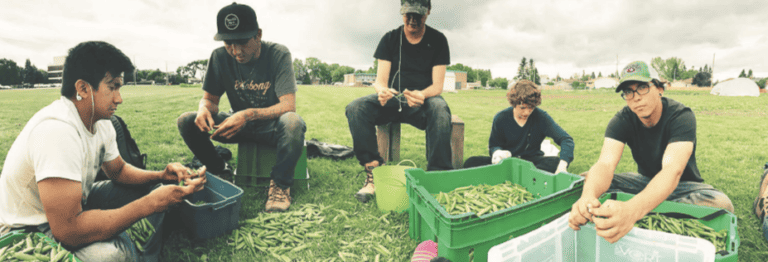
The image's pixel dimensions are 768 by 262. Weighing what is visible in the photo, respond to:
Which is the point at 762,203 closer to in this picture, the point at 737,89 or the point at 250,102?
the point at 250,102

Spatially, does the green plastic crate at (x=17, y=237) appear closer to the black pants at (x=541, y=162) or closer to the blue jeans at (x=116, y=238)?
the blue jeans at (x=116, y=238)

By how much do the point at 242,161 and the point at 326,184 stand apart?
37.2 inches

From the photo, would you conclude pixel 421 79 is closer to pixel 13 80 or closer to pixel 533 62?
pixel 13 80

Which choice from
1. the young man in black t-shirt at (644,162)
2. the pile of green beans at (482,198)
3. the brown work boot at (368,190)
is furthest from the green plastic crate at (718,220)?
the brown work boot at (368,190)

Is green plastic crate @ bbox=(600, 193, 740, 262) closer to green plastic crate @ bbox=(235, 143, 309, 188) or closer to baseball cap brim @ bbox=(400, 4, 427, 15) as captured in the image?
baseball cap brim @ bbox=(400, 4, 427, 15)

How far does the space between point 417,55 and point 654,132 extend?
2.39 metres

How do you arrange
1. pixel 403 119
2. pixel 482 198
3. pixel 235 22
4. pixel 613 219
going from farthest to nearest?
pixel 403 119 → pixel 235 22 → pixel 482 198 → pixel 613 219

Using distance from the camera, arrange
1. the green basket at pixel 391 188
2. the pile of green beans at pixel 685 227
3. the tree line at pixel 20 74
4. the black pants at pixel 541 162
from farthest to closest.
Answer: the tree line at pixel 20 74, the black pants at pixel 541 162, the green basket at pixel 391 188, the pile of green beans at pixel 685 227

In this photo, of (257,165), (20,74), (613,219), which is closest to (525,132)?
(613,219)

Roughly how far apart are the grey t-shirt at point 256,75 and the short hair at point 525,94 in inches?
93.4

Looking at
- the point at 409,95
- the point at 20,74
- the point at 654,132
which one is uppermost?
the point at 20,74

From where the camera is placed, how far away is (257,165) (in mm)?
3844

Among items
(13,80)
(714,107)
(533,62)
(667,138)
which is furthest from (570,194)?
(533,62)

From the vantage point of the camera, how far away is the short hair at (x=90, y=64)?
6.09ft
